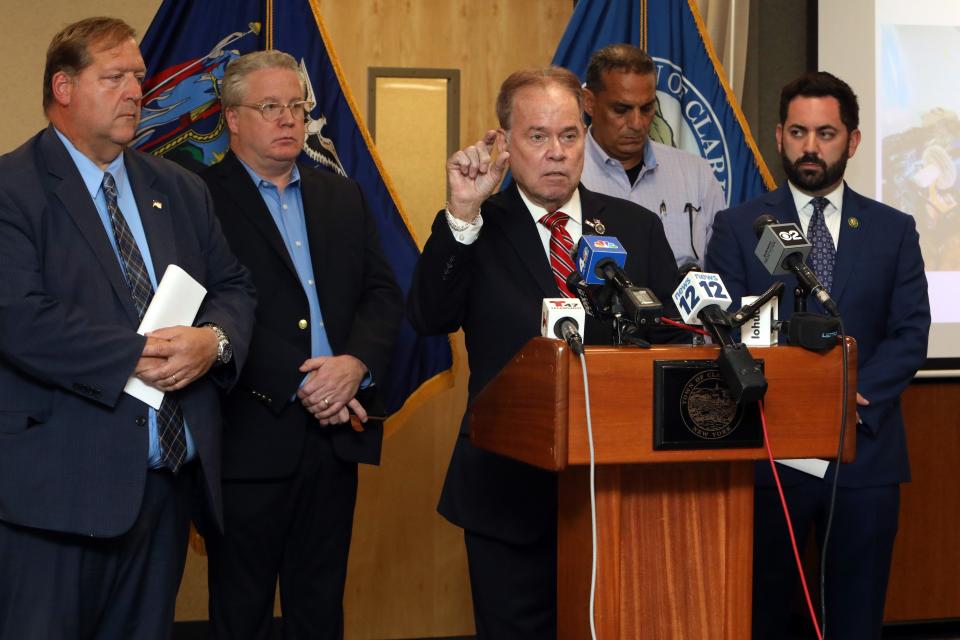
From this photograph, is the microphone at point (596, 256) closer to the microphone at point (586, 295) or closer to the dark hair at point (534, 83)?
the microphone at point (586, 295)

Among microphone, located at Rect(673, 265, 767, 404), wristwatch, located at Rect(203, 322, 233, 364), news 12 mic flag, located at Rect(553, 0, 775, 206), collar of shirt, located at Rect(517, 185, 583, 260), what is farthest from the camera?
news 12 mic flag, located at Rect(553, 0, 775, 206)

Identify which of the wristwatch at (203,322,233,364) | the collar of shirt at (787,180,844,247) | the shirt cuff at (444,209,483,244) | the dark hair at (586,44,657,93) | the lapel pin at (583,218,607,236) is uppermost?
the dark hair at (586,44,657,93)

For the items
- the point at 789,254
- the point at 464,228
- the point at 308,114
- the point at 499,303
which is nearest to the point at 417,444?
the point at 308,114

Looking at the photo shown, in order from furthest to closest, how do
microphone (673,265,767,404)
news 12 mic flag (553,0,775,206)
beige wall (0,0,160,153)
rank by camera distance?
1. beige wall (0,0,160,153)
2. news 12 mic flag (553,0,775,206)
3. microphone (673,265,767,404)

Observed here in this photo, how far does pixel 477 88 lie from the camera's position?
4391mm

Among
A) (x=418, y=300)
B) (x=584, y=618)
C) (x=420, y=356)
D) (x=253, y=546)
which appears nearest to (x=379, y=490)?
(x=420, y=356)

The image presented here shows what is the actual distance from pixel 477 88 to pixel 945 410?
2.17m

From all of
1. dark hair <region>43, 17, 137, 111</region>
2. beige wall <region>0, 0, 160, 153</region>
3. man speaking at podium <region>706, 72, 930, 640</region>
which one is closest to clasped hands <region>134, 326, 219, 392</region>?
dark hair <region>43, 17, 137, 111</region>

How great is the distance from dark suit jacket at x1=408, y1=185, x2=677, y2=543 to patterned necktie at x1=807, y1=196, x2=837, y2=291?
62cm

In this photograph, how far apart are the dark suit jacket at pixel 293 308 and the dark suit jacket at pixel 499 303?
0.58 metres

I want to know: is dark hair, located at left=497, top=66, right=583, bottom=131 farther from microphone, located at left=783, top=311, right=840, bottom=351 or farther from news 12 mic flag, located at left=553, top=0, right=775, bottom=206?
news 12 mic flag, located at left=553, top=0, right=775, bottom=206

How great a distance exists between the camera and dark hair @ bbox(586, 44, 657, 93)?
329cm

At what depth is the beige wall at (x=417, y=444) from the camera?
4.26m

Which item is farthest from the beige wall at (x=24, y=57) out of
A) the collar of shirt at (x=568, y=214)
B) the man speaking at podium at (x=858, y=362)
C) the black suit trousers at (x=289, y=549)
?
the man speaking at podium at (x=858, y=362)
